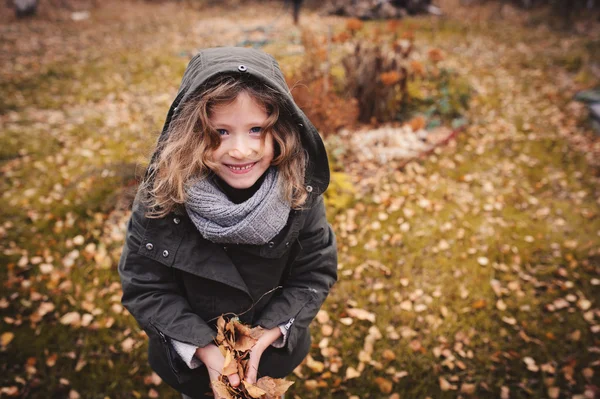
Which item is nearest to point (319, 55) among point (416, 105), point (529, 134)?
point (416, 105)

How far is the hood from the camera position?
47.3 inches

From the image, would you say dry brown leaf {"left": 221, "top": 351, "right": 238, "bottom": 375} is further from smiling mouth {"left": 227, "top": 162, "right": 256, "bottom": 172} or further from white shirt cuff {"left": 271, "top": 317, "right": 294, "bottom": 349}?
smiling mouth {"left": 227, "top": 162, "right": 256, "bottom": 172}

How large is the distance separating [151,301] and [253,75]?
3.12 ft

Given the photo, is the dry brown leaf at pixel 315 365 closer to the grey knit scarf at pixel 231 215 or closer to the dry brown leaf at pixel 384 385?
the dry brown leaf at pixel 384 385

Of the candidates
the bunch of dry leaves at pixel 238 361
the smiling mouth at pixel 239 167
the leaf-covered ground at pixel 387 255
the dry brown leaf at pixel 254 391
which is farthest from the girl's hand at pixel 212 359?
the leaf-covered ground at pixel 387 255

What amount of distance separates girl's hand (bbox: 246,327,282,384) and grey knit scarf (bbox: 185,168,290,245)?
411mm

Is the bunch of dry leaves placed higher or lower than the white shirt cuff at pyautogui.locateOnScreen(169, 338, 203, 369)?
higher

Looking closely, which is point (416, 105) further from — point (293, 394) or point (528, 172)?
point (293, 394)

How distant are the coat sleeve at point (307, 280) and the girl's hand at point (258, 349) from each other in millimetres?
51

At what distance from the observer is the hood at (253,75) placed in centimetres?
120

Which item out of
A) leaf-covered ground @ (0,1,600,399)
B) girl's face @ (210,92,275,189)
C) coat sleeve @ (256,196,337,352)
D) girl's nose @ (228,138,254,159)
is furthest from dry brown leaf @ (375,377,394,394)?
girl's nose @ (228,138,254,159)

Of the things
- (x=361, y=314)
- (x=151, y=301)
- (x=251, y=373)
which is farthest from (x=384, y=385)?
(x=151, y=301)

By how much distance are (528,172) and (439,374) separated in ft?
11.3

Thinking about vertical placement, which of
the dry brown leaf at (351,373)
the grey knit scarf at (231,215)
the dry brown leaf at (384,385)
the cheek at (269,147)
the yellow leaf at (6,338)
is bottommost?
the dry brown leaf at (384,385)
